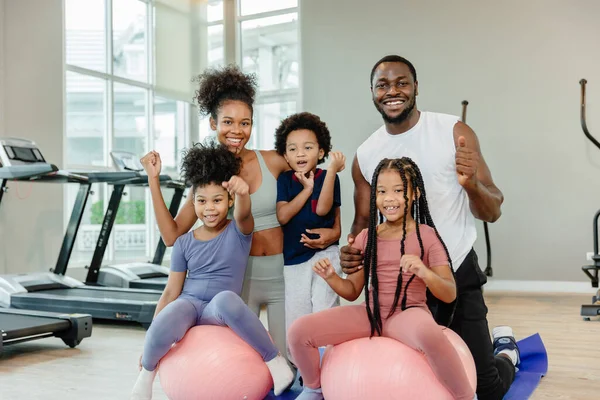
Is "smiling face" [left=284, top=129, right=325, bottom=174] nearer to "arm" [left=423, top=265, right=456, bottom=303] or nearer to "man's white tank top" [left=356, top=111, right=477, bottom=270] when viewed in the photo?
"man's white tank top" [left=356, top=111, right=477, bottom=270]

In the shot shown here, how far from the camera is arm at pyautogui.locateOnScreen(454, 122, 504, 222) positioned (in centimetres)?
219

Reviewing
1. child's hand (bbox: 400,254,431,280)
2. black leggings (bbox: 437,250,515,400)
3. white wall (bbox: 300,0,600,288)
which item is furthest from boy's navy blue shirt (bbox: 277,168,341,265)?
white wall (bbox: 300,0,600,288)

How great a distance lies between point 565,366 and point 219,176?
2193 mm

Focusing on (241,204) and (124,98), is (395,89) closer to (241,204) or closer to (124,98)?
(241,204)

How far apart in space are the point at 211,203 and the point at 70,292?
3.16m

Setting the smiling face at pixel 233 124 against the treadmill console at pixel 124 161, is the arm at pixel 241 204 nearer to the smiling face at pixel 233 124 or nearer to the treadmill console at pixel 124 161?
the smiling face at pixel 233 124

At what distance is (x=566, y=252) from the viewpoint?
6.77m

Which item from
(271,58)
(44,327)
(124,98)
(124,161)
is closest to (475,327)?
(44,327)

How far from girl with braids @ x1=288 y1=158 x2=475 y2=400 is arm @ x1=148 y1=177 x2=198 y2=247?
73 centimetres

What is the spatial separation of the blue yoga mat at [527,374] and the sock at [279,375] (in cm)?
15

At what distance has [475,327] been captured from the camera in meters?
2.48

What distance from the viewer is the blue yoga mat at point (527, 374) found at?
8.47ft

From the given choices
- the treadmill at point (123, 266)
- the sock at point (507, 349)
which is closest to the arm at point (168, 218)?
the sock at point (507, 349)

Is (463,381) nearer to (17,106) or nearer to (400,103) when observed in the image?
(400,103)
